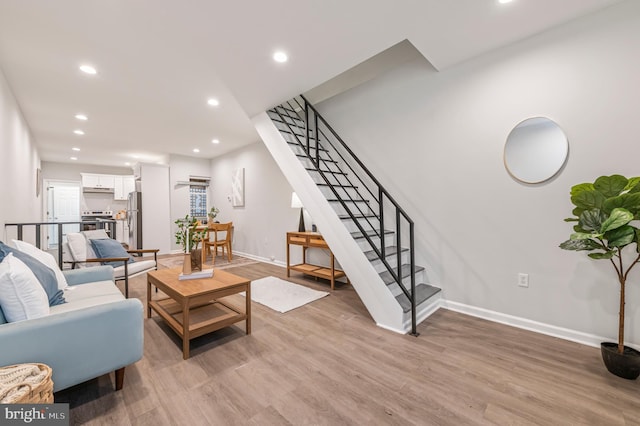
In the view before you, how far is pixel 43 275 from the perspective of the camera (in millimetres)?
1918

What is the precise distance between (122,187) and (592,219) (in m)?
10.5

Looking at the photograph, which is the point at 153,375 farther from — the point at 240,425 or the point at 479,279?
the point at 479,279

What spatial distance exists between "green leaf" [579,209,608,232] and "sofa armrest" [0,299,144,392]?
3.04m

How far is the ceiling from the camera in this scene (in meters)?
2.07

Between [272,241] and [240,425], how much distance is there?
13.9 ft

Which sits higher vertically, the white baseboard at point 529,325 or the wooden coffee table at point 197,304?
the wooden coffee table at point 197,304

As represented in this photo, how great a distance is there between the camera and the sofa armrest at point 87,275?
8.36ft

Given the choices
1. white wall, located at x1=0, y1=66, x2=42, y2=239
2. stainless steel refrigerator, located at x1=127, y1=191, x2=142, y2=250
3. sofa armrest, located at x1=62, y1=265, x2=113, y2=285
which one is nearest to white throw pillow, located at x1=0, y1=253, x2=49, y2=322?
sofa armrest, located at x1=62, y1=265, x2=113, y2=285

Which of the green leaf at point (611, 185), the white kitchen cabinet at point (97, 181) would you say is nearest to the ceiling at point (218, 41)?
the green leaf at point (611, 185)

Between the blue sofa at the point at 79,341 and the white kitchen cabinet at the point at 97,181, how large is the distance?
7.96 metres

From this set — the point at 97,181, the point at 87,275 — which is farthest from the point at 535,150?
the point at 97,181

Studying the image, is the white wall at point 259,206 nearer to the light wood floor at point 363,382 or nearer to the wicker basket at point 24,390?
the light wood floor at point 363,382

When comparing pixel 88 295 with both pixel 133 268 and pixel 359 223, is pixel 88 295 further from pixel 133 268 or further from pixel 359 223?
pixel 359 223

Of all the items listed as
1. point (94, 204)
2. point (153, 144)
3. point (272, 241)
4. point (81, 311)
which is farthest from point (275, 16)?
point (94, 204)
